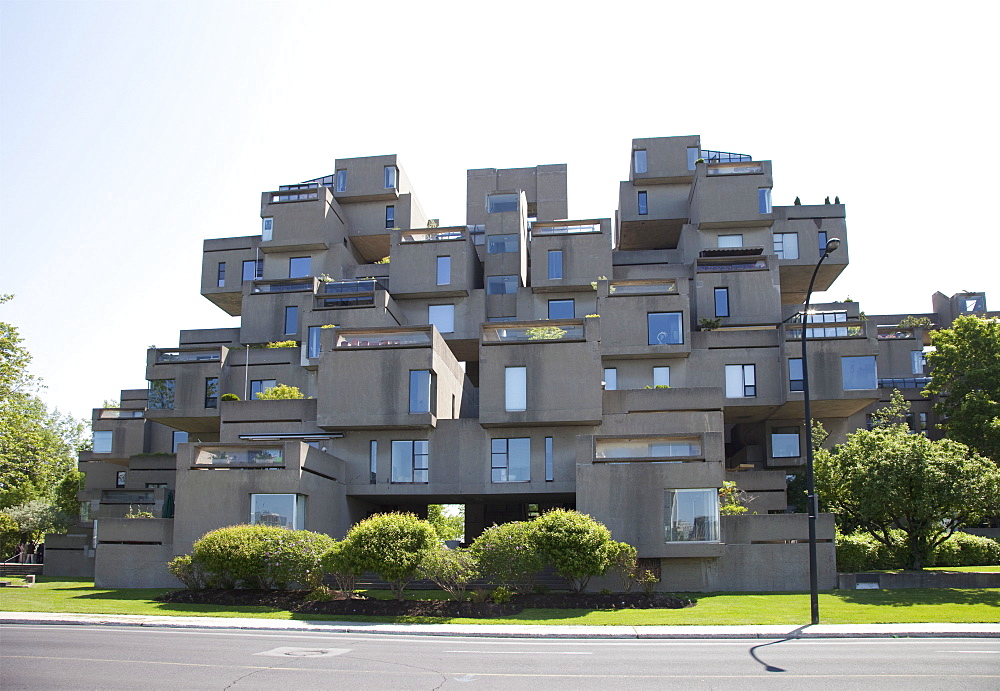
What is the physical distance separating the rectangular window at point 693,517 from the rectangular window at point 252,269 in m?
35.8

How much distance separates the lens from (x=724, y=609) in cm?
2691

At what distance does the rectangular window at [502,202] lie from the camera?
55500mm

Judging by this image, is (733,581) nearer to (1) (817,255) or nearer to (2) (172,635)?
(2) (172,635)

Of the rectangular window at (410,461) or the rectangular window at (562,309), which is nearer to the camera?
the rectangular window at (410,461)

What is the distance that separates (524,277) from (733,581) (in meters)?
27.5

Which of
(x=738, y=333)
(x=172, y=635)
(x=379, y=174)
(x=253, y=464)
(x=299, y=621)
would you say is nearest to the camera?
(x=172, y=635)

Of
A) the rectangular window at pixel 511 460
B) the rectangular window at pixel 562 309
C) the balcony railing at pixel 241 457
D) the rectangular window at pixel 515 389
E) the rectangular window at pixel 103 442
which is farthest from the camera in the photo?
the rectangular window at pixel 103 442

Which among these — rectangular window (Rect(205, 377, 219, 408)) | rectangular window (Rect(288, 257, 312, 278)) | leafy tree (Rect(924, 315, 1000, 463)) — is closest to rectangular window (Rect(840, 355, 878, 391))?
leafy tree (Rect(924, 315, 1000, 463))

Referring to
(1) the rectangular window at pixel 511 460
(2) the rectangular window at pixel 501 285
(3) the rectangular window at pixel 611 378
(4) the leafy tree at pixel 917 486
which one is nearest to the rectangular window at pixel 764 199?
(3) the rectangular window at pixel 611 378

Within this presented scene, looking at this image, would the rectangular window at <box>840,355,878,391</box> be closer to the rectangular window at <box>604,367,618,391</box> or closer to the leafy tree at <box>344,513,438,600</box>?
the rectangular window at <box>604,367,618,391</box>

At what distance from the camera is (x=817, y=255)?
5350 cm

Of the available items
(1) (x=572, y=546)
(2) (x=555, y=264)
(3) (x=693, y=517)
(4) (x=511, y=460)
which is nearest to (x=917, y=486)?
(3) (x=693, y=517)

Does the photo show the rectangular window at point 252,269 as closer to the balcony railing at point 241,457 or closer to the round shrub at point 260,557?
the balcony railing at point 241,457

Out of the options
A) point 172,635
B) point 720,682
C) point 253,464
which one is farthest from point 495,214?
point 720,682
